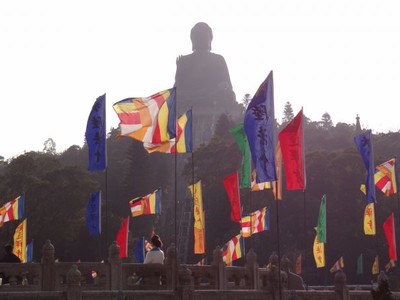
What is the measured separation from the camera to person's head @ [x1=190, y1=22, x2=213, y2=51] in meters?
153

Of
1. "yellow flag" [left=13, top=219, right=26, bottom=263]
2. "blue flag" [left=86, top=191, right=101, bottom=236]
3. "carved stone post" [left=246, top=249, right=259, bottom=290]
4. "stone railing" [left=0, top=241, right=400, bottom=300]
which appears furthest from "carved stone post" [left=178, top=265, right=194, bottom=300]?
"yellow flag" [left=13, top=219, right=26, bottom=263]

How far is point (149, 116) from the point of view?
30094 millimetres

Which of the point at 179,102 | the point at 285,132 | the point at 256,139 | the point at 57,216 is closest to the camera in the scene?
the point at 256,139

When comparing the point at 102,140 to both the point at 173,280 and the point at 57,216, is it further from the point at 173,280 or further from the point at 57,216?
the point at 57,216

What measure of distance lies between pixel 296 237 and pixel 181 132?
111 ft

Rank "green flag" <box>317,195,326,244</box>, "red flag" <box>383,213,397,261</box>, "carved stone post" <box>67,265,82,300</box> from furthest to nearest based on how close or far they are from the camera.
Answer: "green flag" <box>317,195,326,244</box>, "red flag" <box>383,213,397,261</box>, "carved stone post" <box>67,265,82,300</box>

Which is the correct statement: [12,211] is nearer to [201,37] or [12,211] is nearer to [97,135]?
[97,135]

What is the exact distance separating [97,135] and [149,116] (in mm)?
2873

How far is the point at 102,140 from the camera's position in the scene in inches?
1247

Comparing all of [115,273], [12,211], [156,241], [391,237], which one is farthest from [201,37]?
[156,241]

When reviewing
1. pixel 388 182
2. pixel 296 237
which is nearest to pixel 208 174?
pixel 296 237

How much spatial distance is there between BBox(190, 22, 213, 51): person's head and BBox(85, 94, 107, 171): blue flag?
12149 centimetres

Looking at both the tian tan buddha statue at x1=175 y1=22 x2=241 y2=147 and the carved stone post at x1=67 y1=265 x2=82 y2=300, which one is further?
the tian tan buddha statue at x1=175 y1=22 x2=241 y2=147

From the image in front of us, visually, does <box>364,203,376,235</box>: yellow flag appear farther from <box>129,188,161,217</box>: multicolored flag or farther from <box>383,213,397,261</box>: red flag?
<box>129,188,161,217</box>: multicolored flag
